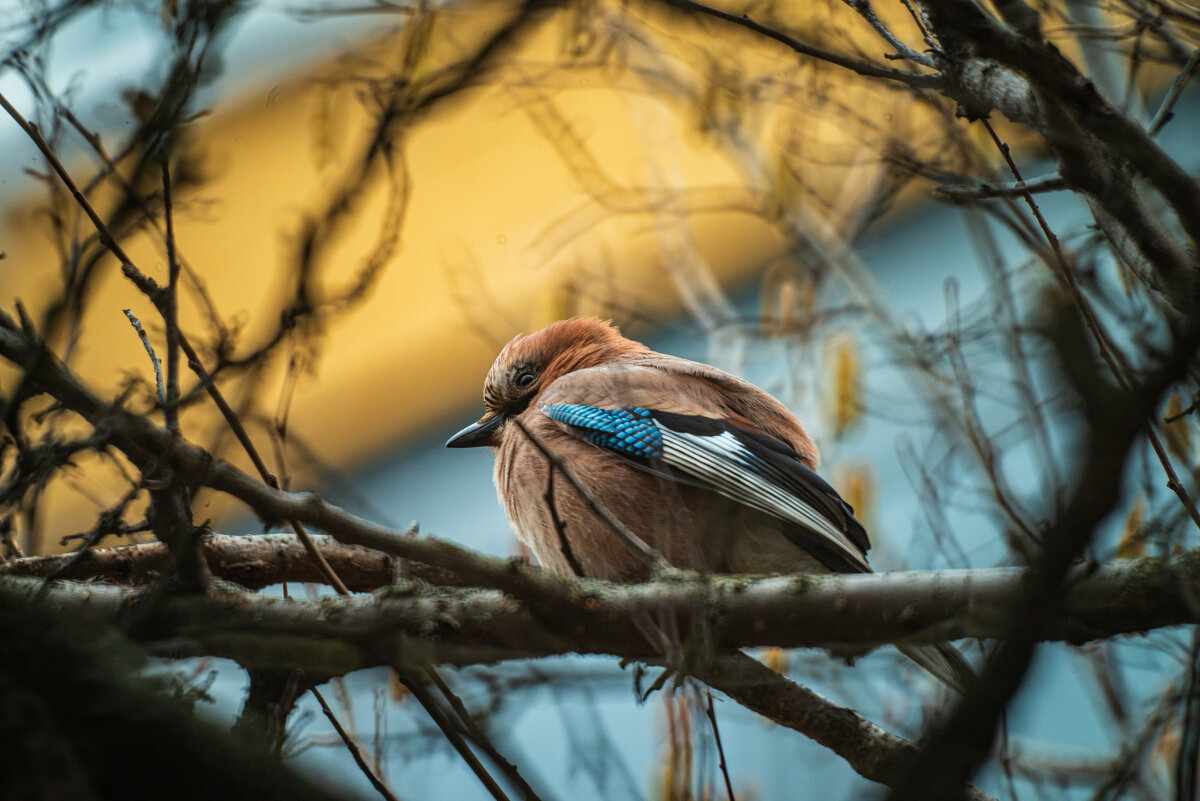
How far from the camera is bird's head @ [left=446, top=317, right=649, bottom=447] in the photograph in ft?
14.9

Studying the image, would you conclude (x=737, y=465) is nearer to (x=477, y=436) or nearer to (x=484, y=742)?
(x=477, y=436)

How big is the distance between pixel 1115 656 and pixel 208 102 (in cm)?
323

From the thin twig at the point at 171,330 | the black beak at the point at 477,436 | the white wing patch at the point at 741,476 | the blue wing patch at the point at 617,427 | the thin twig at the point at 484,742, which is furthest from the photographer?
the black beak at the point at 477,436

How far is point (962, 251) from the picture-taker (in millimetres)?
9188

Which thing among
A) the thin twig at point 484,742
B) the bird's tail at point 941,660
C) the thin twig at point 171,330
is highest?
the bird's tail at point 941,660

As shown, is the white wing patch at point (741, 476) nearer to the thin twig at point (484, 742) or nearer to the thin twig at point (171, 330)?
the thin twig at point (484, 742)

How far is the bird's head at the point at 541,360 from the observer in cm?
455

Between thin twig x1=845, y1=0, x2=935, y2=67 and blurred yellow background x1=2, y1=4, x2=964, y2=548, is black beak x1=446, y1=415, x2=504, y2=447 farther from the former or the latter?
thin twig x1=845, y1=0, x2=935, y2=67

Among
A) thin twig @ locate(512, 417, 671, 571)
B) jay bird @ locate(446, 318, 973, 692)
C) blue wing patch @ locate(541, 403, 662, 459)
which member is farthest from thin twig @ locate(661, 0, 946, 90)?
blue wing patch @ locate(541, 403, 662, 459)

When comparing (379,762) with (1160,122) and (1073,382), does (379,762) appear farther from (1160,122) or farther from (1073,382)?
(1160,122)

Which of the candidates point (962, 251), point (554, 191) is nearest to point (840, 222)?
point (962, 251)

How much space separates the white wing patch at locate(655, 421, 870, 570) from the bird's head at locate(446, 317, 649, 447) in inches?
37.3

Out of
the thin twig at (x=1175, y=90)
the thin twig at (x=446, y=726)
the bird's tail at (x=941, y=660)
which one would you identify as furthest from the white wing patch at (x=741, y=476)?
the thin twig at (x=1175, y=90)

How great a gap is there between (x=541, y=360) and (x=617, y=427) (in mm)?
960
